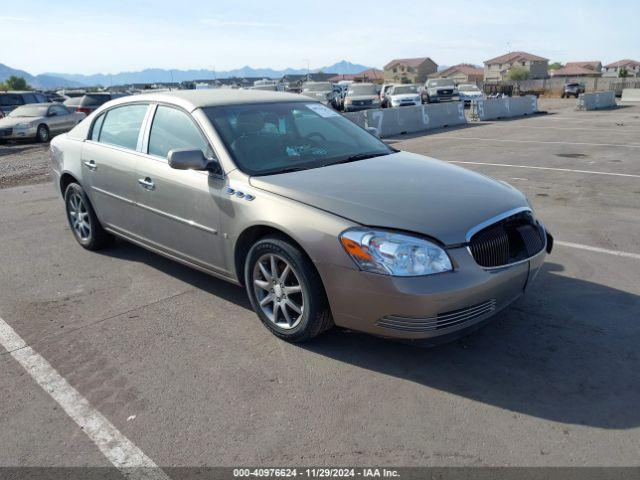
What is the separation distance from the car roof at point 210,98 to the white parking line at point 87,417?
2168 millimetres

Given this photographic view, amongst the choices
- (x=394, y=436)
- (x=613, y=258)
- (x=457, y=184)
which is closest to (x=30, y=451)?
(x=394, y=436)

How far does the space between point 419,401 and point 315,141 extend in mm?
2353

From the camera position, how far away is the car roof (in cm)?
462

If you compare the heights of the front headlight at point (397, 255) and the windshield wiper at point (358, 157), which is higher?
the windshield wiper at point (358, 157)

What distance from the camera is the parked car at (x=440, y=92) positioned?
112 feet

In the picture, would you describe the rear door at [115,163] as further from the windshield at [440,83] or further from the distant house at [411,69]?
the distant house at [411,69]

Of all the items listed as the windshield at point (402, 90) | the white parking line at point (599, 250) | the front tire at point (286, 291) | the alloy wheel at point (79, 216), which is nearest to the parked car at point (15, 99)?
the windshield at point (402, 90)

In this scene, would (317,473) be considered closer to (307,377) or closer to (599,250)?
(307,377)

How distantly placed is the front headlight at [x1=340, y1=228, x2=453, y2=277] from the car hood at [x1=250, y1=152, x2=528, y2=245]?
0.07 m

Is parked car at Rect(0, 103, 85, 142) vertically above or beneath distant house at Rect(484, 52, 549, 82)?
beneath

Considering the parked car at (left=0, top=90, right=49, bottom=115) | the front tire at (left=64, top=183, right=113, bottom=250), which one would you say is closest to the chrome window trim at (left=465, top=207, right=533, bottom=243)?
the front tire at (left=64, top=183, right=113, bottom=250)

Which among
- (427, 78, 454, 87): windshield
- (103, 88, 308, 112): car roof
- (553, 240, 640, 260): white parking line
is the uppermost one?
(427, 78, 454, 87): windshield

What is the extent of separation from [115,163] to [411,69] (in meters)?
148

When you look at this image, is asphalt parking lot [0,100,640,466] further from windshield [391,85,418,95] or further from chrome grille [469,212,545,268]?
windshield [391,85,418,95]
